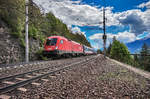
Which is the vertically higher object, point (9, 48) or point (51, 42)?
point (51, 42)

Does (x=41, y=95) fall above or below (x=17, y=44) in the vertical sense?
below

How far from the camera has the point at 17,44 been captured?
1273cm

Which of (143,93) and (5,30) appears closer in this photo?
(143,93)

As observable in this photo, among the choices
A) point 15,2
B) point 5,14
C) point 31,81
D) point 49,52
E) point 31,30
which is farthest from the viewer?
point 31,30

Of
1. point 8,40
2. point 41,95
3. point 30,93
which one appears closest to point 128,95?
point 41,95

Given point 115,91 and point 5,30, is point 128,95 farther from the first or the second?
point 5,30

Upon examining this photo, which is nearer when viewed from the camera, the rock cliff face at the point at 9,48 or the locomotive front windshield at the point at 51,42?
the rock cliff face at the point at 9,48

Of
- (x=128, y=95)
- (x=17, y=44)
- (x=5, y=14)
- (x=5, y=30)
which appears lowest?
(x=128, y=95)

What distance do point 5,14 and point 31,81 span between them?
1032 centimetres

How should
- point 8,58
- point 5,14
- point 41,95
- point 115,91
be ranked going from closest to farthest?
point 41,95
point 115,91
point 8,58
point 5,14

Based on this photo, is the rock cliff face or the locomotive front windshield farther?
the locomotive front windshield

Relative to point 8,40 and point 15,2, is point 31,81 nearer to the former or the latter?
point 8,40

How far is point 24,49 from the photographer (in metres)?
13.5

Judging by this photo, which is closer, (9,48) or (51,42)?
(9,48)
